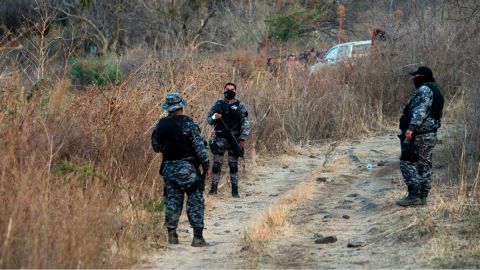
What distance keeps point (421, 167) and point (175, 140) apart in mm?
3296

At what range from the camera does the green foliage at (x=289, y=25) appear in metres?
27.7

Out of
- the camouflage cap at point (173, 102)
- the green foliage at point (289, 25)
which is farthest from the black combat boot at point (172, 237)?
the green foliage at point (289, 25)

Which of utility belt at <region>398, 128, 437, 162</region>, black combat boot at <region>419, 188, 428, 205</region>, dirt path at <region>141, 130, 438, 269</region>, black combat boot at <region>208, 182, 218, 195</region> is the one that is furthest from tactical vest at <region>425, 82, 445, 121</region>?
black combat boot at <region>208, 182, 218, 195</region>

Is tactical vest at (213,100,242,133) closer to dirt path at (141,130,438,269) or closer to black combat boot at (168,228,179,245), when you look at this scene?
dirt path at (141,130,438,269)

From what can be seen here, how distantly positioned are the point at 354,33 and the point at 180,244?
23.2 meters

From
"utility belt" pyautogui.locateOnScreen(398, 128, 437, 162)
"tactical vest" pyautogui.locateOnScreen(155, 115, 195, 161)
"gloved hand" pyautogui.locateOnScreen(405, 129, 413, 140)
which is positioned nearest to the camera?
"tactical vest" pyautogui.locateOnScreen(155, 115, 195, 161)

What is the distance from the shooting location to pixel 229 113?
12.1 metres

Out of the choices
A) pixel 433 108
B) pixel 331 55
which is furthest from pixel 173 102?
pixel 331 55

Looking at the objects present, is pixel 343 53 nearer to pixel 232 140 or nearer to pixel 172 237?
pixel 232 140

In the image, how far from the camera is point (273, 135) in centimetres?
1645

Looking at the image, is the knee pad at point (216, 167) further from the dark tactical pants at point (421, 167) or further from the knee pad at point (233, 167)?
the dark tactical pants at point (421, 167)

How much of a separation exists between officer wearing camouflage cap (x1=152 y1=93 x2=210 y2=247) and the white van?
10449 millimetres

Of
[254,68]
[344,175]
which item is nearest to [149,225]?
[344,175]

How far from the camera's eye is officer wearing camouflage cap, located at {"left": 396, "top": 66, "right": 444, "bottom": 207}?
32.0ft
